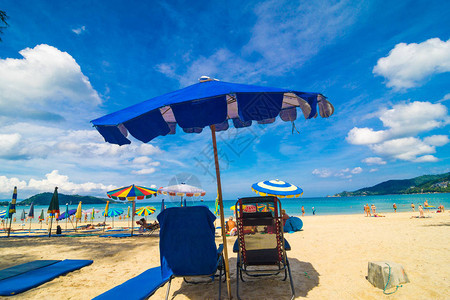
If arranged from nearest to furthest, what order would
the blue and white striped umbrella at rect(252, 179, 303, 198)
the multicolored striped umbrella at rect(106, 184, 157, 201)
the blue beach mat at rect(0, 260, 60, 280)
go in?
the blue beach mat at rect(0, 260, 60, 280) < the blue and white striped umbrella at rect(252, 179, 303, 198) < the multicolored striped umbrella at rect(106, 184, 157, 201)

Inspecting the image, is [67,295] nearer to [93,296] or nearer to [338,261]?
[93,296]

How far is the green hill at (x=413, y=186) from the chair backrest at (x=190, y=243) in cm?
14495

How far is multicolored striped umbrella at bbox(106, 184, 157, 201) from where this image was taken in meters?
9.54

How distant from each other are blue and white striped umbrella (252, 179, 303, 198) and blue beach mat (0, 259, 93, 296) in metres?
6.07

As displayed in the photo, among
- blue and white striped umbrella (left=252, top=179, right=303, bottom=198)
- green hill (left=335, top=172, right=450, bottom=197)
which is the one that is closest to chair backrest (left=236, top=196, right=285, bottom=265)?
blue and white striped umbrella (left=252, top=179, right=303, bottom=198)

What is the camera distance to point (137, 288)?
11.8ft

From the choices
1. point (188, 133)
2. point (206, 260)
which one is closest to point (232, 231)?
point (188, 133)

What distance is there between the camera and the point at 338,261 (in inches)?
188

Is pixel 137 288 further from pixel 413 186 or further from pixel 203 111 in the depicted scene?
pixel 413 186

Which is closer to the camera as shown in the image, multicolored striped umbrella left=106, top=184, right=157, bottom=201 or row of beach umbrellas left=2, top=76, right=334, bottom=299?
row of beach umbrellas left=2, top=76, right=334, bottom=299

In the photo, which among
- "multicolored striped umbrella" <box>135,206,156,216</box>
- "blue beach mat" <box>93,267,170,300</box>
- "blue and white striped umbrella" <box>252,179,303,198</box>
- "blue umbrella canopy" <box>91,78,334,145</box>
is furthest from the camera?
"multicolored striped umbrella" <box>135,206,156,216</box>

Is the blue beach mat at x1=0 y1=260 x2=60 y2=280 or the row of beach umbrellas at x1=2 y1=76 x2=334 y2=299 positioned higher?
the row of beach umbrellas at x1=2 y1=76 x2=334 y2=299

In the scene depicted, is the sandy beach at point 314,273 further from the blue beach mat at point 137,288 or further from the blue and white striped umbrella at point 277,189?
the blue and white striped umbrella at point 277,189

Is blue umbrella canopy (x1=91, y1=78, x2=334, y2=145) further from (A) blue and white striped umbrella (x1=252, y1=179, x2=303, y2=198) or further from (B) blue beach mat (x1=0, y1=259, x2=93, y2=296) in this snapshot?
(A) blue and white striped umbrella (x1=252, y1=179, x2=303, y2=198)
